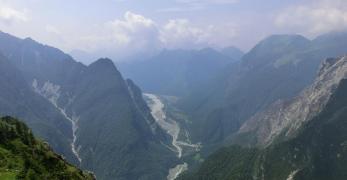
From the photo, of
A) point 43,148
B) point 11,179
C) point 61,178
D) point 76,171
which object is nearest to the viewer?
point 11,179

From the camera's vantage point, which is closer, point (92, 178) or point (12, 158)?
point (12, 158)

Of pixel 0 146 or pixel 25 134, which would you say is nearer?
pixel 0 146

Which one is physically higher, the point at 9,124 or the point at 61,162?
the point at 9,124

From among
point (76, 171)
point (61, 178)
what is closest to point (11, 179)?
point (61, 178)

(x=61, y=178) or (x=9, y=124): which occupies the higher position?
(x=9, y=124)

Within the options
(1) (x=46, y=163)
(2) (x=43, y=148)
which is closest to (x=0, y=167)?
(1) (x=46, y=163)

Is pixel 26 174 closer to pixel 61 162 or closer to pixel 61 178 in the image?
pixel 61 178

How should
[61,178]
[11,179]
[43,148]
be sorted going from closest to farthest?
[11,179] → [61,178] → [43,148]

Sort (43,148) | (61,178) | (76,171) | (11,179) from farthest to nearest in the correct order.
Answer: (43,148)
(76,171)
(61,178)
(11,179)

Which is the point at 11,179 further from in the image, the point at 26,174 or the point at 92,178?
the point at 92,178
